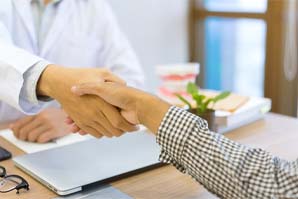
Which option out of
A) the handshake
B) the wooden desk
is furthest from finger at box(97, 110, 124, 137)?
the wooden desk

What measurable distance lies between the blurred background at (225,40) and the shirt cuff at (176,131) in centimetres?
194

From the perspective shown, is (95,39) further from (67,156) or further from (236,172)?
(236,172)

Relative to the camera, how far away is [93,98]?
111 cm

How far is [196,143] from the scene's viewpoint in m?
0.85

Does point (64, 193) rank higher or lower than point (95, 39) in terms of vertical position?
lower

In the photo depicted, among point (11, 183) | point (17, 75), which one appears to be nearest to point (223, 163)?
point (11, 183)

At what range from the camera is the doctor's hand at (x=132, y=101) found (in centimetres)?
91

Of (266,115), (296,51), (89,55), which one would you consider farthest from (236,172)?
(296,51)

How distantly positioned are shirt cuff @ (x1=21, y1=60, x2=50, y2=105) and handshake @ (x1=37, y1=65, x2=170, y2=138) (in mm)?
11

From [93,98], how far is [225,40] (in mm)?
2143

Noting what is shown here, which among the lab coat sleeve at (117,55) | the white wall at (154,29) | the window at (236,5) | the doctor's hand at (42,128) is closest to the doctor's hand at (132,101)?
the doctor's hand at (42,128)

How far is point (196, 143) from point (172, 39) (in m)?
2.30

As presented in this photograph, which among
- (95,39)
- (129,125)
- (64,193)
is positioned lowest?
(64,193)

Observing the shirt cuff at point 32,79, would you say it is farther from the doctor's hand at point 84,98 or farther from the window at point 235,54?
the window at point 235,54
